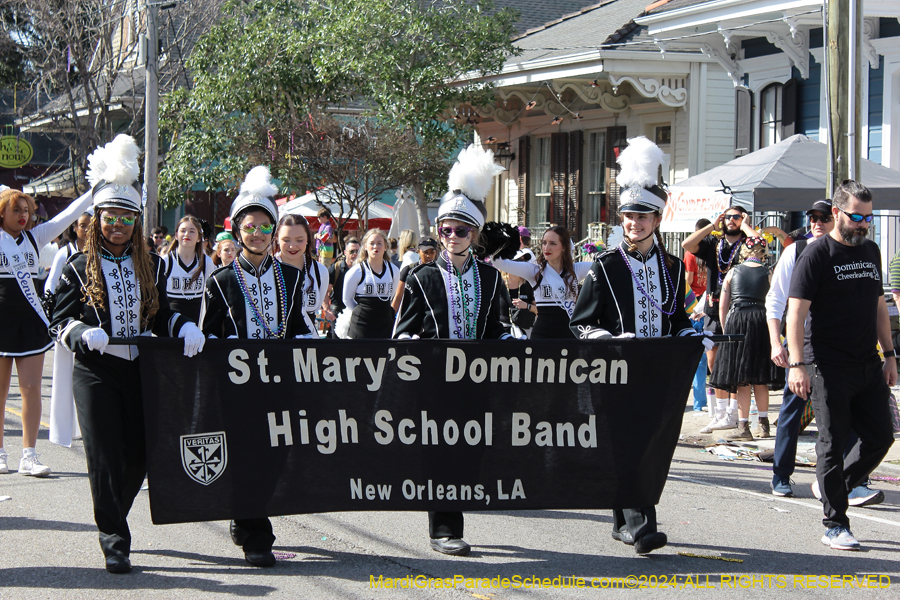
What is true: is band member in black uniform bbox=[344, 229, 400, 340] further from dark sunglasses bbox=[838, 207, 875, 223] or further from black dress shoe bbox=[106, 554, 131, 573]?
dark sunglasses bbox=[838, 207, 875, 223]

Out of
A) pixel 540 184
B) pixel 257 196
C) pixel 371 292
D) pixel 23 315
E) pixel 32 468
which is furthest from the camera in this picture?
pixel 540 184

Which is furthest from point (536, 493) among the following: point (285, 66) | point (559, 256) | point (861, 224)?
point (285, 66)

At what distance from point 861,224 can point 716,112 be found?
12.9m

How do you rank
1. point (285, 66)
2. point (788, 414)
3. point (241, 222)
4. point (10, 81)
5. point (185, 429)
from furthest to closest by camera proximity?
point (10, 81) < point (285, 66) < point (788, 414) < point (241, 222) < point (185, 429)

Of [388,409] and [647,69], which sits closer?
[388,409]

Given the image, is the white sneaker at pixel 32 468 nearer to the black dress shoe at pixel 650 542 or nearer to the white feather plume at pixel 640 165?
the black dress shoe at pixel 650 542

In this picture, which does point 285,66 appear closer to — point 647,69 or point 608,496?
point 647,69

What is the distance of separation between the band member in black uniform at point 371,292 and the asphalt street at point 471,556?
131 inches

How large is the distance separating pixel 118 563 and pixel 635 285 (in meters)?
3.03

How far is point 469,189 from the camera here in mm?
5828

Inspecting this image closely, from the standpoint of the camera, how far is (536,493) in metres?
5.25

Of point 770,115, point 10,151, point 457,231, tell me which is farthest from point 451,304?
point 10,151

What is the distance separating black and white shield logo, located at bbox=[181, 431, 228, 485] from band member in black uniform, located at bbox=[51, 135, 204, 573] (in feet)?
0.98

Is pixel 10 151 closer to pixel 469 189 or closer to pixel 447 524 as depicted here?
pixel 469 189
